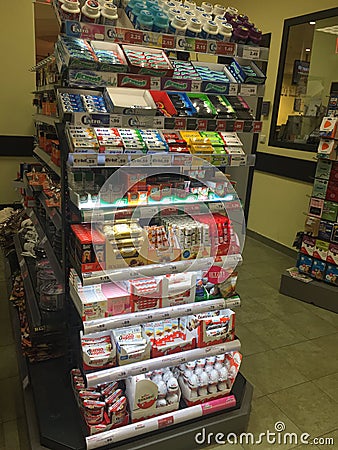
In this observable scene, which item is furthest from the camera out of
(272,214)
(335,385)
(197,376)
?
(272,214)

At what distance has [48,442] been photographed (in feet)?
5.85

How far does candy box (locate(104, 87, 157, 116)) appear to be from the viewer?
68.5 inches

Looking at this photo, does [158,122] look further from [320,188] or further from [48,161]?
[320,188]

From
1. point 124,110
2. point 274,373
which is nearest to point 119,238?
point 124,110

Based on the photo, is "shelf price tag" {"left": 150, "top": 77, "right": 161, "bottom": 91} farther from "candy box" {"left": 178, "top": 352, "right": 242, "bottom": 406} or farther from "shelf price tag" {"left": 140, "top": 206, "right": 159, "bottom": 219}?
"candy box" {"left": 178, "top": 352, "right": 242, "bottom": 406}

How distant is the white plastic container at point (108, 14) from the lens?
1709 mm

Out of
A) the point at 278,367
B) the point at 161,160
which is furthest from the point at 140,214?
the point at 278,367

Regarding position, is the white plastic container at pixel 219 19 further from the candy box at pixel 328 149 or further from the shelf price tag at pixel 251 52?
the candy box at pixel 328 149

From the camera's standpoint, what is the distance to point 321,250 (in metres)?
3.63

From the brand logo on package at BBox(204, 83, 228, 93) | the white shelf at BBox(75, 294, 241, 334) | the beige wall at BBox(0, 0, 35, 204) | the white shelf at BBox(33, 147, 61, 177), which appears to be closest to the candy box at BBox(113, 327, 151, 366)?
the white shelf at BBox(75, 294, 241, 334)

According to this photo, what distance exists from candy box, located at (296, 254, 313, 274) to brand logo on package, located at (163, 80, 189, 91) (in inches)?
96.8

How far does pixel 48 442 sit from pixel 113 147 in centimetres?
135

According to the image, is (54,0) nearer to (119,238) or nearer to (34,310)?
(119,238)

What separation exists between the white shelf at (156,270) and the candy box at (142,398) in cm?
51
